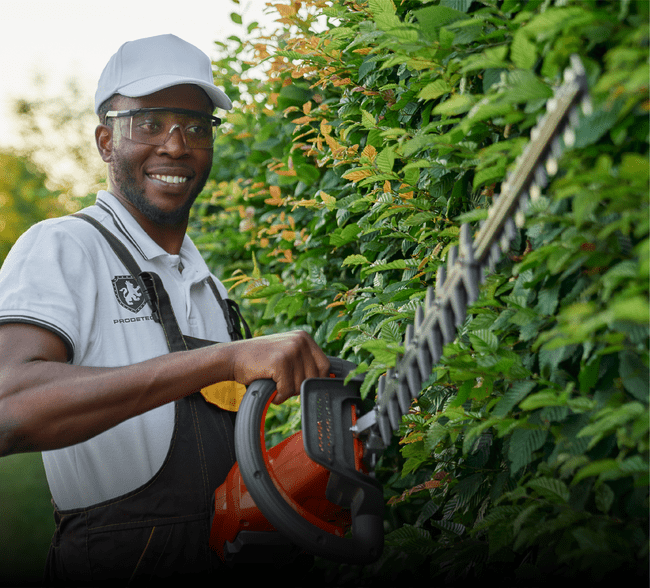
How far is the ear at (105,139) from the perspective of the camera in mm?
2342

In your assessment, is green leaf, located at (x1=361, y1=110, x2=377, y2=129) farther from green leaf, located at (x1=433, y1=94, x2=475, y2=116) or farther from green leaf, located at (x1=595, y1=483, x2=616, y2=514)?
green leaf, located at (x1=595, y1=483, x2=616, y2=514)

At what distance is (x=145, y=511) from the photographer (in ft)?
5.84

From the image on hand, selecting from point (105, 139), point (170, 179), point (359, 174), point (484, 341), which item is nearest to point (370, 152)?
point (359, 174)

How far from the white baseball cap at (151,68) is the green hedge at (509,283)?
0.40 m

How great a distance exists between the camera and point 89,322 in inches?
69.9

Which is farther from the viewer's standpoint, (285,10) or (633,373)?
(285,10)

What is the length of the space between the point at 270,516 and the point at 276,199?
1.72 meters

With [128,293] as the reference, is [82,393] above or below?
below

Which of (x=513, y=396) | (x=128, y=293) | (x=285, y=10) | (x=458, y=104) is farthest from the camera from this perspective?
(x=285, y=10)

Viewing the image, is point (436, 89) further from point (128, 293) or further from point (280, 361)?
point (128, 293)

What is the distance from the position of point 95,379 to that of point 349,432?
0.67m

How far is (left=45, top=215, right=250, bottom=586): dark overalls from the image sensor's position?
175 centimetres

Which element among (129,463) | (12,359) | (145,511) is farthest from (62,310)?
(145,511)

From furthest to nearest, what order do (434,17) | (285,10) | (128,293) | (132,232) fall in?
(285,10), (132,232), (128,293), (434,17)
